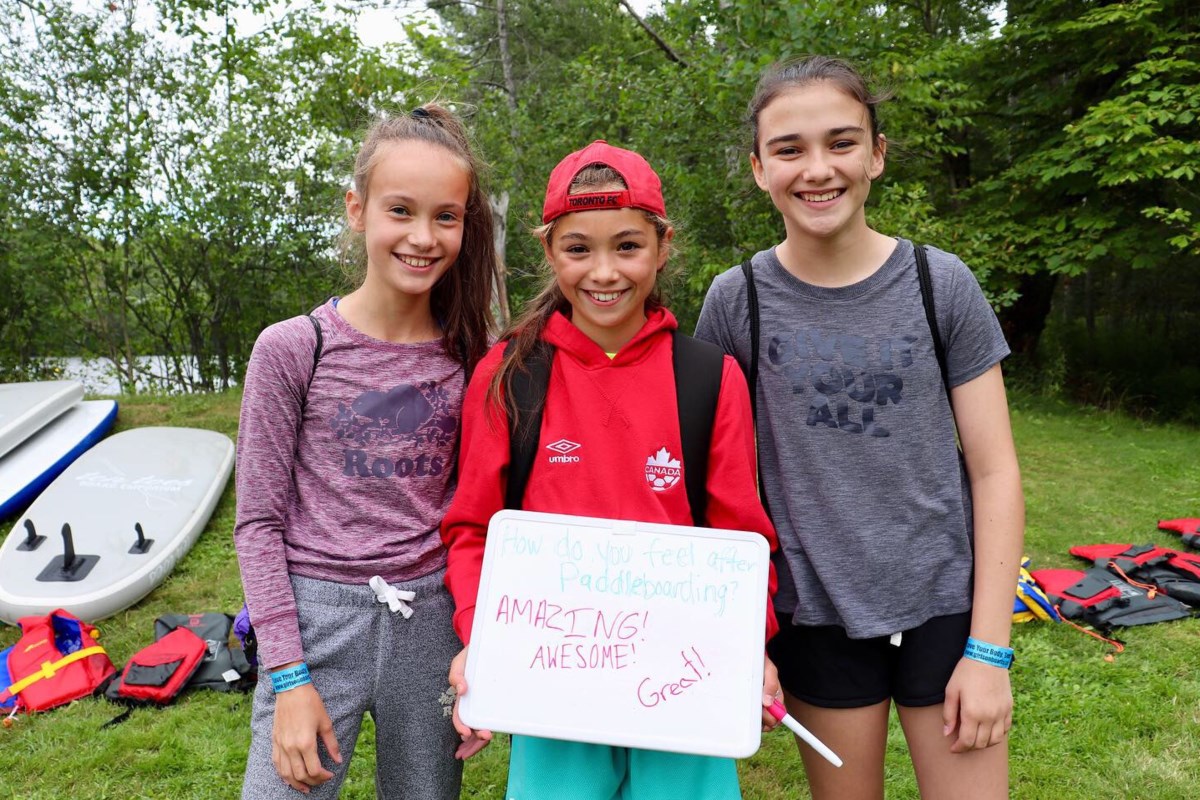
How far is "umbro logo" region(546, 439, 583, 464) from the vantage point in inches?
69.4

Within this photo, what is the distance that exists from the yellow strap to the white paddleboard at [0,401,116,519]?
2.43 meters

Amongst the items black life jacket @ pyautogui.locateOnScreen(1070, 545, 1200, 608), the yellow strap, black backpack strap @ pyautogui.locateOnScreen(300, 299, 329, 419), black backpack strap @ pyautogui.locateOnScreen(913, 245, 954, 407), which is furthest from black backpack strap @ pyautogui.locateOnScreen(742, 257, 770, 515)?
black life jacket @ pyautogui.locateOnScreen(1070, 545, 1200, 608)

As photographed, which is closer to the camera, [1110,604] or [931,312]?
[931,312]

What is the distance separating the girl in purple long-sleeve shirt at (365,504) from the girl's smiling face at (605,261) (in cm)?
38

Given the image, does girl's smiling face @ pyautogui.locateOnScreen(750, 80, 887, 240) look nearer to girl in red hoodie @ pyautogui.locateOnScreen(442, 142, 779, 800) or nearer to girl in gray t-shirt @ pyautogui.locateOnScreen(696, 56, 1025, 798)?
girl in gray t-shirt @ pyautogui.locateOnScreen(696, 56, 1025, 798)

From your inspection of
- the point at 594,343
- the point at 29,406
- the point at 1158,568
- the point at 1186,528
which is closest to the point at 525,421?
the point at 594,343

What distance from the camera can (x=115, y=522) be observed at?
553cm

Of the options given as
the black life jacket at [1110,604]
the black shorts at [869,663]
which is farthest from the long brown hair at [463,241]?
the black life jacket at [1110,604]

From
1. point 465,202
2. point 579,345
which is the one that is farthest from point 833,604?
point 465,202

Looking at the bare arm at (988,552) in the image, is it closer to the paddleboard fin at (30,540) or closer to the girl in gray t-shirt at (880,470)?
the girl in gray t-shirt at (880,470)

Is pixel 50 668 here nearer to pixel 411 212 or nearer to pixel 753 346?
pixel 411 212

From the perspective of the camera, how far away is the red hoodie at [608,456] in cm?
174

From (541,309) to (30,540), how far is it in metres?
5.02

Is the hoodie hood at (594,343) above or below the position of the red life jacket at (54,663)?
above
